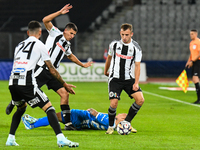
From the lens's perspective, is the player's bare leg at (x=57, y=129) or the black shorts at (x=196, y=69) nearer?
the player's bare leg at (x=57, y=129)

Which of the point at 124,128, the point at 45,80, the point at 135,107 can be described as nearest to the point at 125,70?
the point at 135,107

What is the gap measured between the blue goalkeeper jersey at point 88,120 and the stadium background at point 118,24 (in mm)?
20264

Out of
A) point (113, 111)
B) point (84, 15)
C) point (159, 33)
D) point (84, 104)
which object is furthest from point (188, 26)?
point (113, 111)

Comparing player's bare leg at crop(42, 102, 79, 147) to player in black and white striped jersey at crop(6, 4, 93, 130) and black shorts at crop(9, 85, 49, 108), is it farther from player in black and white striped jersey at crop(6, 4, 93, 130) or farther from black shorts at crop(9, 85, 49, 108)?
player in black and white striped jersey at crop(6, 4, 93, 130)

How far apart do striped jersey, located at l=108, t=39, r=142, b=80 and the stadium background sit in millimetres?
20151

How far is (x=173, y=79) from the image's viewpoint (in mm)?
26562

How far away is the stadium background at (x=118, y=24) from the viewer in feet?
90.9

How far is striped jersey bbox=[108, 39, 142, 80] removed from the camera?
6984 mm

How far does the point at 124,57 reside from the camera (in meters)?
7.01

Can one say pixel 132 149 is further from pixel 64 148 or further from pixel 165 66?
pixel 165 66

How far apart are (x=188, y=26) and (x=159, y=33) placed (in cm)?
265

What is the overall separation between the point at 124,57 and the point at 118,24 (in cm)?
2471

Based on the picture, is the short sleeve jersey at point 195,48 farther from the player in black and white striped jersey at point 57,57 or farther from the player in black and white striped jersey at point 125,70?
the player in black and white striped jersey at point 57,57

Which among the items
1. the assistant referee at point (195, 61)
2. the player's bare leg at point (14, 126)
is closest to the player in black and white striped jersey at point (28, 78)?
the player's bare leg at point (14, 126)
